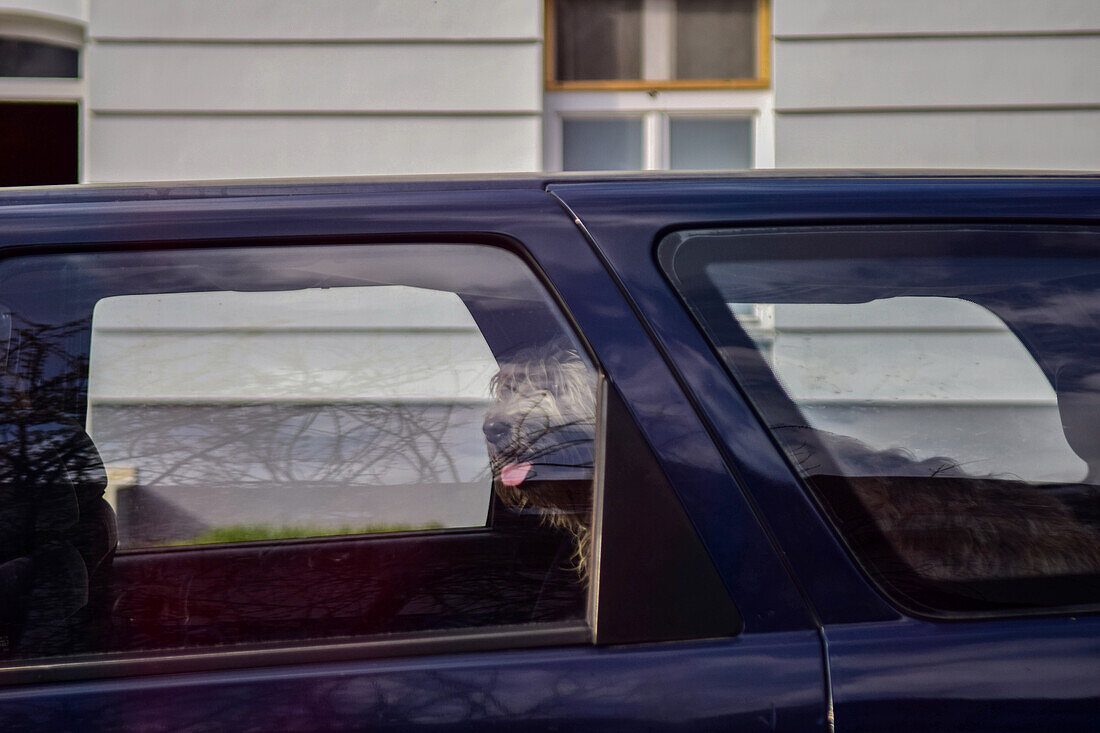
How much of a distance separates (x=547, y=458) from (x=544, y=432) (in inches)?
1.2

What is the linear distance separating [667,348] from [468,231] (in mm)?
273

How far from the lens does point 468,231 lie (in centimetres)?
106

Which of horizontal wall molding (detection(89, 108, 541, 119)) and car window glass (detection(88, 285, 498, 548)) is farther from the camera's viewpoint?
horizontal wall molding (detection(89, 108, 541, 119))

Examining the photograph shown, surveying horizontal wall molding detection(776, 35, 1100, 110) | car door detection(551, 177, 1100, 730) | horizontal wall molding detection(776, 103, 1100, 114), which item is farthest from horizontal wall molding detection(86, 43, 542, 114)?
car door detection(551, 177, 1100, 730)

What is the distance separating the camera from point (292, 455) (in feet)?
3.73

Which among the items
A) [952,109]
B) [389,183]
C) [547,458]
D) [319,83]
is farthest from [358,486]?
[952,109]

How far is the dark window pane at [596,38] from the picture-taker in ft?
17.4

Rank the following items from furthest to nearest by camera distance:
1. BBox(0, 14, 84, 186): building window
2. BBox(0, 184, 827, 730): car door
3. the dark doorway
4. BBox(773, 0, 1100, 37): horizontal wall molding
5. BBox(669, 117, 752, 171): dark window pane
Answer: BBox(669, 117, 752, 171): dark window pane, the dark doorway, BBox(0, 14, 84, 186): building window, BBox(773, 0, 1100, 37): horizontal wall molding, BBox(0, 184, 827, 730): car door

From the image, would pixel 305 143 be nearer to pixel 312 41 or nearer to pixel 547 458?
pixel 312 41

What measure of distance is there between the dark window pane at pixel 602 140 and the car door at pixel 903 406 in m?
4.40

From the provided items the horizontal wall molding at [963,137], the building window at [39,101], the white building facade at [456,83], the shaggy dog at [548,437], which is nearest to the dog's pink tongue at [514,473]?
the shaggy dog at [548,437]

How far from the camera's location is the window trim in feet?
17.3

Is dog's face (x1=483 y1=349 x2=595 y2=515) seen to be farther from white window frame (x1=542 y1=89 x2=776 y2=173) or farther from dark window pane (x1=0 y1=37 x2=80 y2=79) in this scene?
dark window pane (x1=0 y1=37 x2=80 y2=79)

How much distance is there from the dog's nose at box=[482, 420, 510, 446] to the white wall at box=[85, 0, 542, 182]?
4050 millimetres
